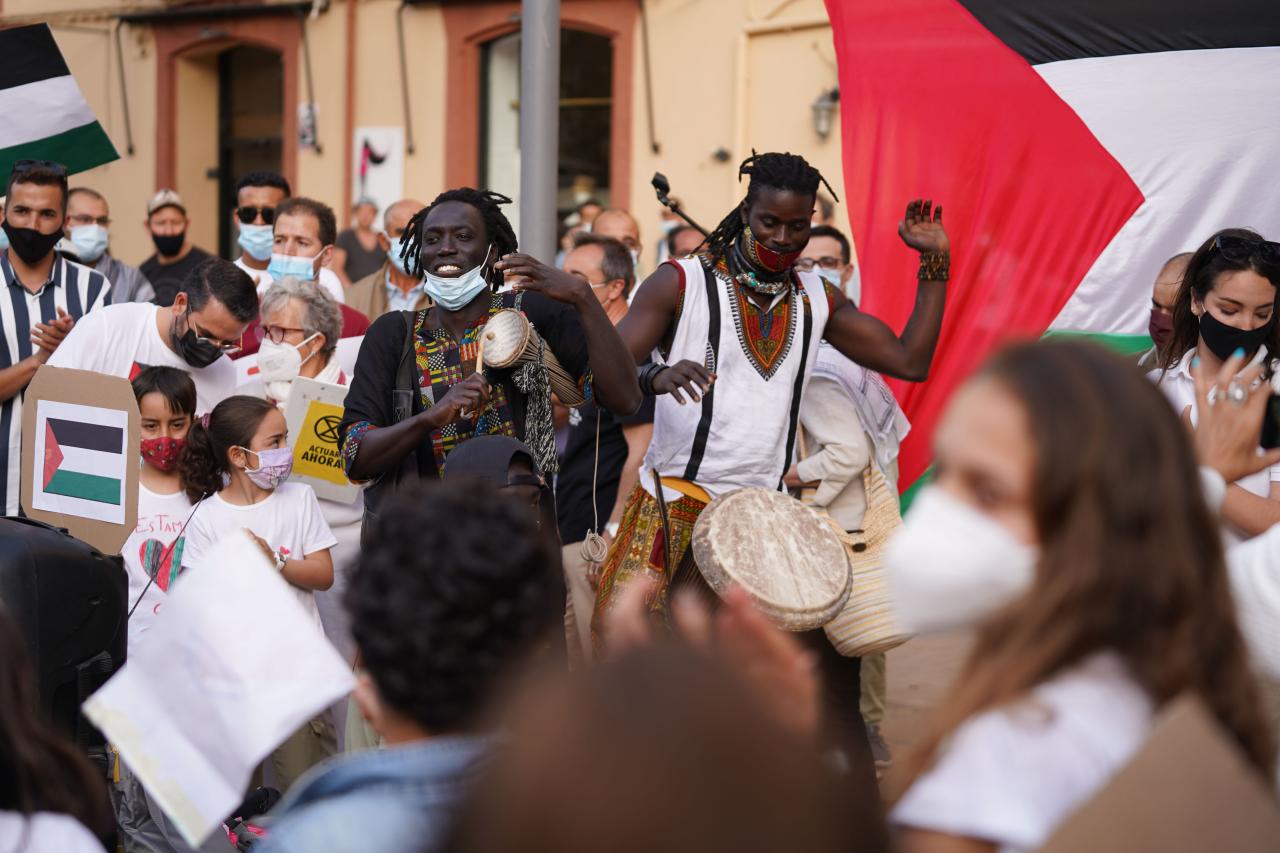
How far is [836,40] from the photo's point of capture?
535cm

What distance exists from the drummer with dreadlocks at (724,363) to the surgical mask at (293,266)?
2553 mm

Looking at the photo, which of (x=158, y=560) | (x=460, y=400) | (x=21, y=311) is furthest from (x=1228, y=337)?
(x=21, y=311)

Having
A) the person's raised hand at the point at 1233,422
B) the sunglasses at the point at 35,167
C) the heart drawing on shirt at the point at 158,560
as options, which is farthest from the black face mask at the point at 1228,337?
the sunglasses at the point at 35,167

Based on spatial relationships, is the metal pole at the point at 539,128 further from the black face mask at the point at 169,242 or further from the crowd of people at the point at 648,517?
the black face mask at the point at 169,242

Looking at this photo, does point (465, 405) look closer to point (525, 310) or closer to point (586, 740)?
point (525, 310)

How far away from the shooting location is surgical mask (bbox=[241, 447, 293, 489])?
4754mm

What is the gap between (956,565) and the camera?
1789mm

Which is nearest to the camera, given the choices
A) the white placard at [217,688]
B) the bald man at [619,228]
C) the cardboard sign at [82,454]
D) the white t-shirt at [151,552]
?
the white placard at [217,688]

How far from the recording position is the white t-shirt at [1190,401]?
12.1 ft

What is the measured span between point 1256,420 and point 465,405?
74.4 inches

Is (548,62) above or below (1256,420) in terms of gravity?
above

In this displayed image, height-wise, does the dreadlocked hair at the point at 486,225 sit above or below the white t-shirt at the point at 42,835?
above

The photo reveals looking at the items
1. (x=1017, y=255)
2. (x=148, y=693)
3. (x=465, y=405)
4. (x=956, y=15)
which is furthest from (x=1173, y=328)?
(x=148, y=693)

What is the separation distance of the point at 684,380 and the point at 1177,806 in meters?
2.47
